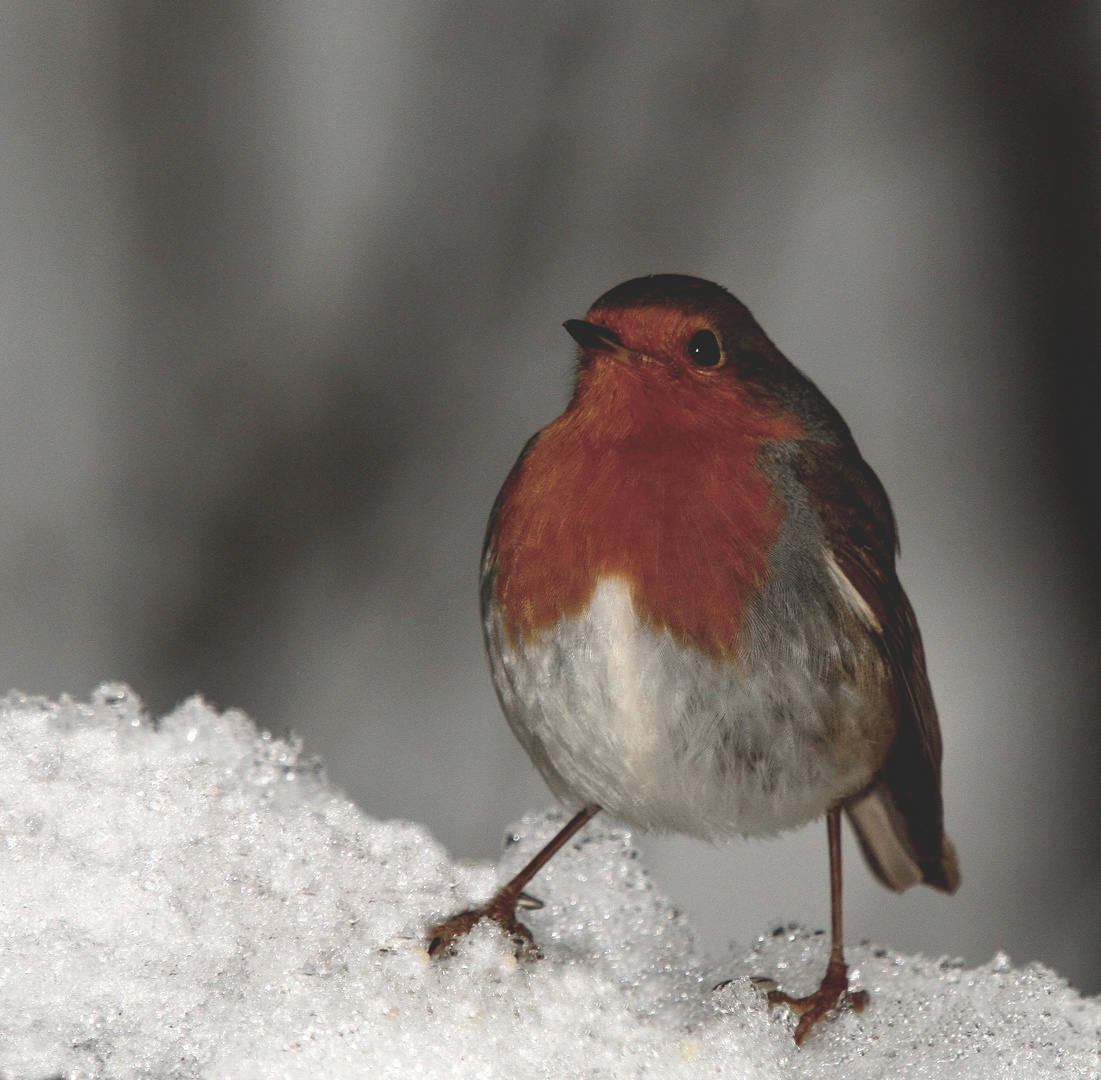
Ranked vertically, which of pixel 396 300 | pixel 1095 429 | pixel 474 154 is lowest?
pixel 1095 429

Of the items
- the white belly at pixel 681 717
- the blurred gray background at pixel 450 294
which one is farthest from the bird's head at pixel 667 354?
the blurred gray background at pixel 450 294

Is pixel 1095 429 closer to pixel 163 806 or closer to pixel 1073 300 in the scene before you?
pixel 1073 300

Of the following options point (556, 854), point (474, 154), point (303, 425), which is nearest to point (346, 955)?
point (556, 854)

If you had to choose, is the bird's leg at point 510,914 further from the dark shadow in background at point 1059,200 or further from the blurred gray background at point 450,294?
the dark shadow in background at point 1059,200

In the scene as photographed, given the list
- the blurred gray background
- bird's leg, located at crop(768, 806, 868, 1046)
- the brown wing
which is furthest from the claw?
the blurred gray background

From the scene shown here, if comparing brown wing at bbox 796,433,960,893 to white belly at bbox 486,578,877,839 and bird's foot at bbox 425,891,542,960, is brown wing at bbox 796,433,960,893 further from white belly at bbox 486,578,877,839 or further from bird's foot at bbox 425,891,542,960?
bird's foot at bbox 425,891,542,960

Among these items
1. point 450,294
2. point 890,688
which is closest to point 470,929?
point 890,688

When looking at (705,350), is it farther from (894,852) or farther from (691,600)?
(894,852)
